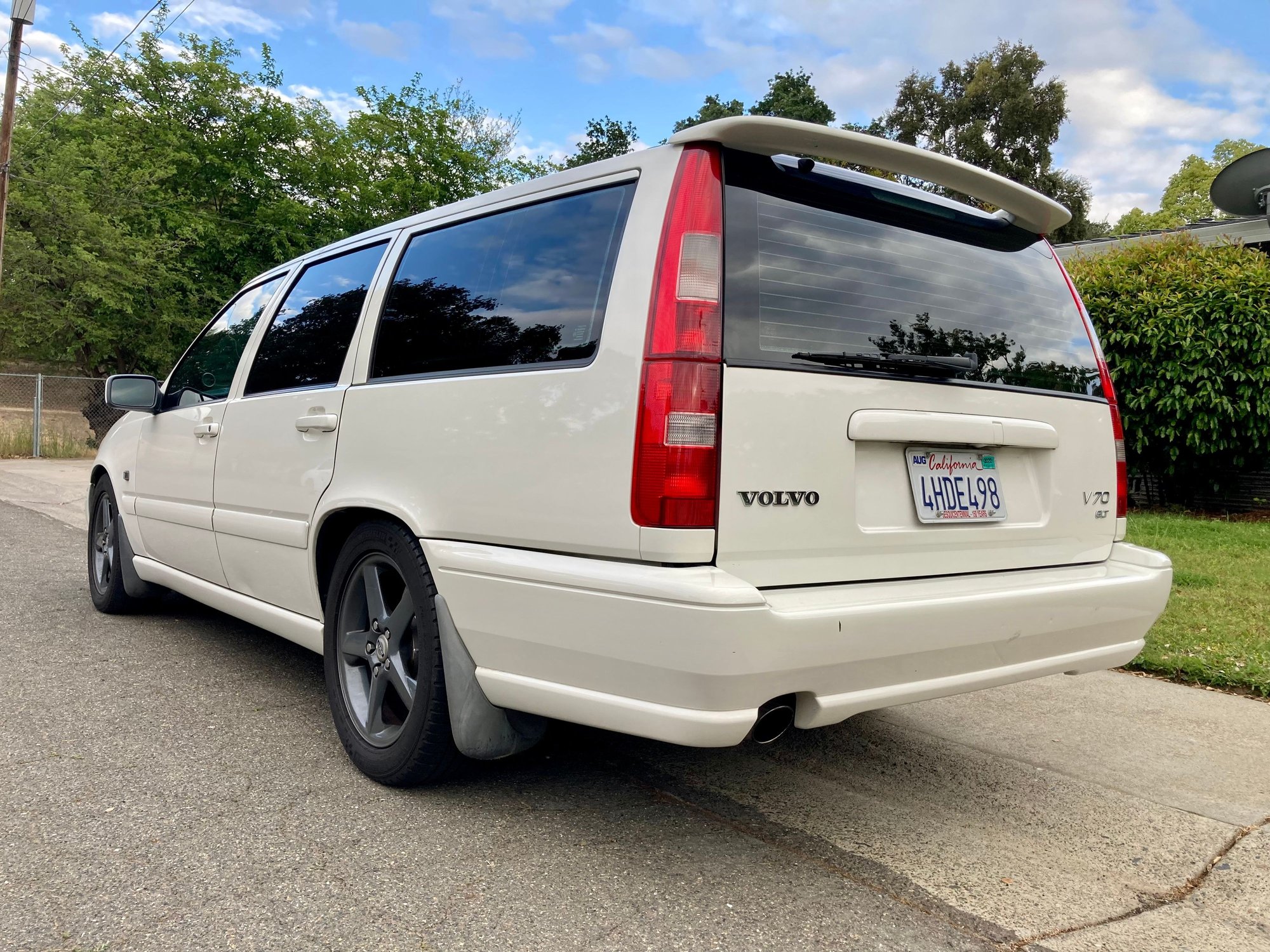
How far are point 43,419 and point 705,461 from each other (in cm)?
2098

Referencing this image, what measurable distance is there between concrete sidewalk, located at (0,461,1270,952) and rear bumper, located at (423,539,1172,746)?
433 millimetres

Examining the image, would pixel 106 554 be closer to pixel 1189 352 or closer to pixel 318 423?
pixel 318 423

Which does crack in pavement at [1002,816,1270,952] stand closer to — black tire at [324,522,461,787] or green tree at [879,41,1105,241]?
black tire at [324,522,461,787]

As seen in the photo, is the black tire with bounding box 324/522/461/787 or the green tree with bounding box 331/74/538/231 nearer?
the black tire with bounding box 324/522/461/787

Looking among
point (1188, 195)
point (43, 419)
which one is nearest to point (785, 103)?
point (1188, 195)

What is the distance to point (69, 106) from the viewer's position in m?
26.8

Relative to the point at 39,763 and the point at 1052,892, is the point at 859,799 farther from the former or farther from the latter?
the point at 39,763

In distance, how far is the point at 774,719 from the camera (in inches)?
90.0

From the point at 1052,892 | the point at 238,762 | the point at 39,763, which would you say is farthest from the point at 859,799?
the point at 39,763

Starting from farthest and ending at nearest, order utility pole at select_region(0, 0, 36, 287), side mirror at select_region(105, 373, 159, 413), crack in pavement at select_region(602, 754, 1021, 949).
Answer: utility pole at select_region(0, 0, 36, 287) < side mirror at select_region(105, 373, 159, 413) < crack in pavement at select_region(602, 754, 1021, 949)

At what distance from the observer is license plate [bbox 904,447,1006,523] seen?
2531 mm

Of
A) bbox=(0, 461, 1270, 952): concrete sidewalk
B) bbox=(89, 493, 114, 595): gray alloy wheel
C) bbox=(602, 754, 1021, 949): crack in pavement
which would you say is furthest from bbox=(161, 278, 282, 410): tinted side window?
bbox=(602, 754, 1021, 949): crack in pavement

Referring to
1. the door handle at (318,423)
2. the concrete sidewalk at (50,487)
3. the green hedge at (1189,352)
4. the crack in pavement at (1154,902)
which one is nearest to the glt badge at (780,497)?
the crack in pavement at (1154,902)

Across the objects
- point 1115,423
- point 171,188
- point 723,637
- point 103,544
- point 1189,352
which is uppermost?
point 171,188
